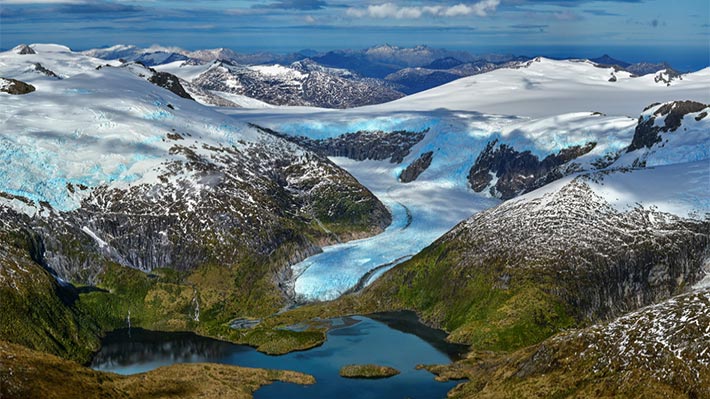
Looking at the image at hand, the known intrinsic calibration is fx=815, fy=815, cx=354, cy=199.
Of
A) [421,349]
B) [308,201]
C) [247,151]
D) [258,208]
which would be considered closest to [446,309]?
[421,349]

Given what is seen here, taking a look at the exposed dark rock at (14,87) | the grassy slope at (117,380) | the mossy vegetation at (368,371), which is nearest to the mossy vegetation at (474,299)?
the mossy vegetation at (368,371)

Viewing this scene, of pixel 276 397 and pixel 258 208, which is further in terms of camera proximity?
pixel 258 208

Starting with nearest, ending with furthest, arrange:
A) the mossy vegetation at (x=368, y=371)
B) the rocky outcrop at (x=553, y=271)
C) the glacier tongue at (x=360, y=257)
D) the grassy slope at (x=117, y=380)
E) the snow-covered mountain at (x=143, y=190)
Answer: the grassy slope at (x=117, y=380), the mossy vegetation at (x=368, y=371), the rocky outcrop at (x=553, y=271), the snow-covered mountain at (x=143, y=190), the glacier tongue at (x=360, y=257)

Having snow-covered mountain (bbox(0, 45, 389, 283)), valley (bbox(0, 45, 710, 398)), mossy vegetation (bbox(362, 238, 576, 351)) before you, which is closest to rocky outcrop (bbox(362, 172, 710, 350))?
mossy vegetation (bbox(362, 238, 576, 351))

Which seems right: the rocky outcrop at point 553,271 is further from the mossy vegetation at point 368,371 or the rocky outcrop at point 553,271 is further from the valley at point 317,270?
the mossy vegetation at point 368,371

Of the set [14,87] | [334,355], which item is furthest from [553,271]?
[14,87]

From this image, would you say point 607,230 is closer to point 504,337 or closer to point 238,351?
point 504,337

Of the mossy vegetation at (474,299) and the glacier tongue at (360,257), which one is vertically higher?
the mossy vegetation at (474,299)
